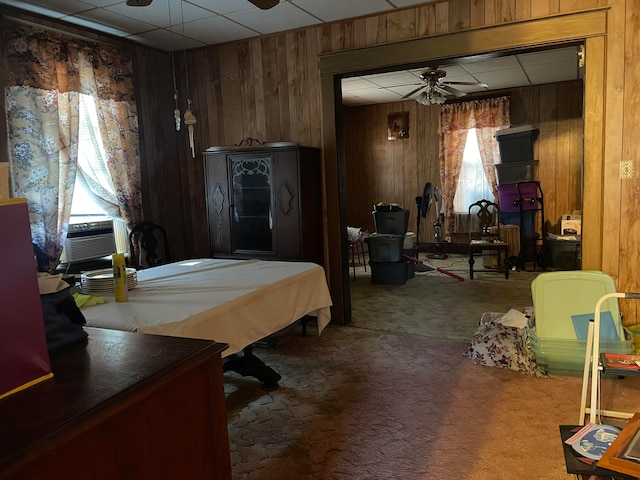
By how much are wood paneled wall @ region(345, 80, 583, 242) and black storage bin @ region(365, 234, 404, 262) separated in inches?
98.1

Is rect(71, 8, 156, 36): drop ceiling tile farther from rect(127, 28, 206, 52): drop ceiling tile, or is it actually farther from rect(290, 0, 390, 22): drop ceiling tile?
rect(290, 0, 390, 22): drop ceiling tile

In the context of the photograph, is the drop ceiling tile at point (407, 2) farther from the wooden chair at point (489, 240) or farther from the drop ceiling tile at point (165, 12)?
the wooden chair at point (489, 240)

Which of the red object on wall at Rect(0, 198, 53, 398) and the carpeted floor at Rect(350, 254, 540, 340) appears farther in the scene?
the carpeted floor at Rect(350, 254, 540, 340)

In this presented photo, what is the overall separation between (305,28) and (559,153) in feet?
15.1

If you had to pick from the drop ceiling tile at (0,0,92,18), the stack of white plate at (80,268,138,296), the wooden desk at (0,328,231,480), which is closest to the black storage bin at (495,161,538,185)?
the drop ceiling tile at (0,0,92,18)

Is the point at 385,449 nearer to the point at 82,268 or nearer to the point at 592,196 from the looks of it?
the point at 592,196

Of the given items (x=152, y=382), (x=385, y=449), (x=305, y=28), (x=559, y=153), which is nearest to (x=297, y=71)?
(x=305, y=28)

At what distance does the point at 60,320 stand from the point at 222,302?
2.60 ft

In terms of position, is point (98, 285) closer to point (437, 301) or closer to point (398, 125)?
point (437, 301)

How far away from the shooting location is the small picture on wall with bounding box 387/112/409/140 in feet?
26.7

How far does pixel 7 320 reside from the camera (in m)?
0.98

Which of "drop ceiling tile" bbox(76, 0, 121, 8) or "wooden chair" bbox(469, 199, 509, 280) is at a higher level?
"drop ceiling tile" bbox(76, 0, 121, 8)

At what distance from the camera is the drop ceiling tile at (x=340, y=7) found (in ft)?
11.8

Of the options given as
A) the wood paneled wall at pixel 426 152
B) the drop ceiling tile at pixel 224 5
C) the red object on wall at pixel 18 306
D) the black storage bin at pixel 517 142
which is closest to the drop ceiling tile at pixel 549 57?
the black storage bin at pixel 517 142
